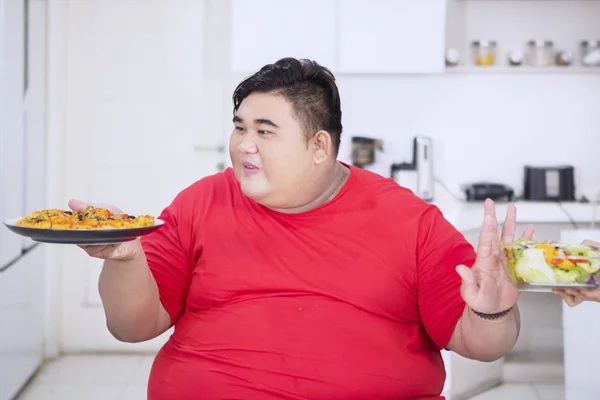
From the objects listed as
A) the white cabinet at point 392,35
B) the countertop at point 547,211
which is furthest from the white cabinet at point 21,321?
the countertop at point 547,211

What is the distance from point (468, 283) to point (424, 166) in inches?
86.7

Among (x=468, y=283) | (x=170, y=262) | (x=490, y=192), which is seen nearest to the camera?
(x=468, y=283)

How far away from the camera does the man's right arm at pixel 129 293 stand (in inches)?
55.2

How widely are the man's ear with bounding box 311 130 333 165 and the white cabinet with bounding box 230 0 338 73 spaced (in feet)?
6.30

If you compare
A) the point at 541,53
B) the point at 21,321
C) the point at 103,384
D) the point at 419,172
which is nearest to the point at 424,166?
the point at 419,172

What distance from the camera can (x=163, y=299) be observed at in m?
1.61

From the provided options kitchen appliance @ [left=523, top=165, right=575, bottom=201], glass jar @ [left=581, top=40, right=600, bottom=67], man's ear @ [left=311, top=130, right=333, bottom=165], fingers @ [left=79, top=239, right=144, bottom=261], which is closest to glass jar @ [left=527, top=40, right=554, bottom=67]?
glass jar @ [left=581, top=40, right=600, bottom=67]

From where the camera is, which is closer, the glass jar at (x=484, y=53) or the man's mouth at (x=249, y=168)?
the man's mouth at (x=249, y=168)

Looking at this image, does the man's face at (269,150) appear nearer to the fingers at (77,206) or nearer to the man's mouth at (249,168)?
the man's mouth at (249,168)

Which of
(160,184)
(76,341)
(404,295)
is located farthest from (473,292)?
(76,341)

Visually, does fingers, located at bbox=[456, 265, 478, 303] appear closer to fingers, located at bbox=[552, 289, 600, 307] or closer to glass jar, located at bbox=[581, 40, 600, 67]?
fingers, located at bbox=[552, 289, 600, 307]

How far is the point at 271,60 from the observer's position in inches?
137

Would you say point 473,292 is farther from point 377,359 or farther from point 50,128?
point 50,128

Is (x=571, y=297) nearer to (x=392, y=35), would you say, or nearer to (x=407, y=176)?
(x=407, y=176)
